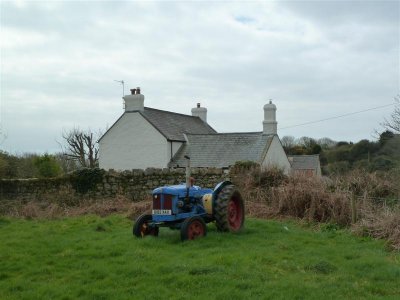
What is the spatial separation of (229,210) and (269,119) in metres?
17.6

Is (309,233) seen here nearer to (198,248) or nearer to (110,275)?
(198,248)

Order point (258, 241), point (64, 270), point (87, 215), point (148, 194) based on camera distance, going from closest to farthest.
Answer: point (64, 270) < point (258, 241) < point (87, 215) < point (148, 194)

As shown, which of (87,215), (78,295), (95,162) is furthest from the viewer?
(95,162)

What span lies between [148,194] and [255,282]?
479 inches

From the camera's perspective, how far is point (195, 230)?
10227 mm

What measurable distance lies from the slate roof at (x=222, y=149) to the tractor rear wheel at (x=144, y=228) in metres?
15.3

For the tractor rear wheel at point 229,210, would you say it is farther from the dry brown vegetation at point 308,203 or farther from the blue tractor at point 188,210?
the dry brown vegetation at point 308,203

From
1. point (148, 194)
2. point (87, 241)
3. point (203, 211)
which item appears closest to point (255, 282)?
point (203, 211)

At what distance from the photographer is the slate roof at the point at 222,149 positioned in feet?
87.7

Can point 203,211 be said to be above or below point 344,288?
above

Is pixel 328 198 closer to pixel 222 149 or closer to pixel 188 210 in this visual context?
pixel 188 210

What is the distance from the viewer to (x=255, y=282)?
689 cm

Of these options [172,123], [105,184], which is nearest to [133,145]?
[172,123]

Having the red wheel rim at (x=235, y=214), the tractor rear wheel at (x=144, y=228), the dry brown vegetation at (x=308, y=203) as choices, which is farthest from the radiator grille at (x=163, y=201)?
the dry brown vegetation at (x=308, y=203)
